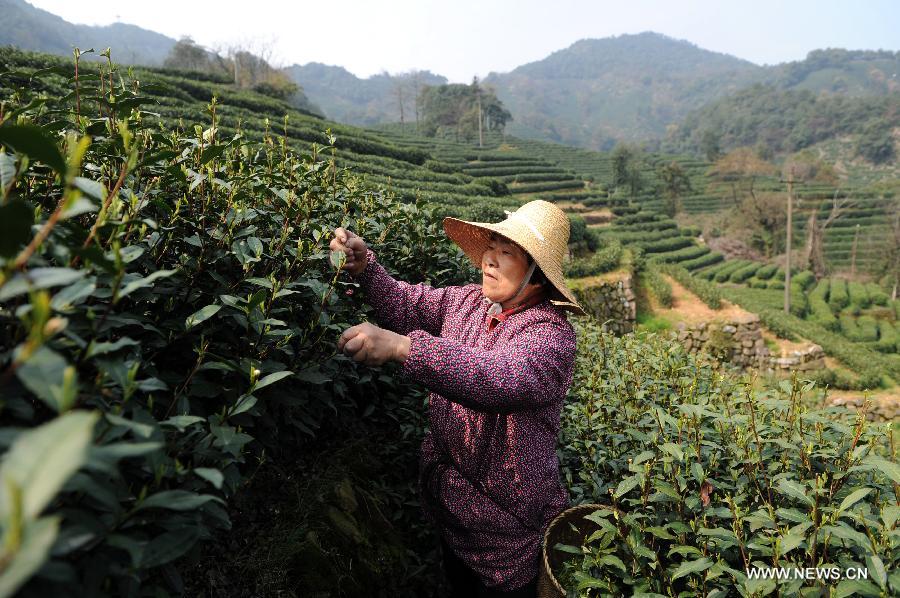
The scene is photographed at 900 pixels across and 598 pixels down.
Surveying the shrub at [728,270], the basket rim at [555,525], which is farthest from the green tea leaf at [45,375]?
the shrub at [728,270]

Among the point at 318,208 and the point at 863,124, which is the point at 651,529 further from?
the point at 863,124

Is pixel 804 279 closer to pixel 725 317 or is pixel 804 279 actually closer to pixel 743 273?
pixel 743 273

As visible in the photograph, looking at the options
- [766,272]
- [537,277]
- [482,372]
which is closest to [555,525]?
[482,372]

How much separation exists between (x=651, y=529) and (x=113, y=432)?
1572mm

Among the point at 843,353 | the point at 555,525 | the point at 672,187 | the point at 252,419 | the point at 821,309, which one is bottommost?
the point at 821,309

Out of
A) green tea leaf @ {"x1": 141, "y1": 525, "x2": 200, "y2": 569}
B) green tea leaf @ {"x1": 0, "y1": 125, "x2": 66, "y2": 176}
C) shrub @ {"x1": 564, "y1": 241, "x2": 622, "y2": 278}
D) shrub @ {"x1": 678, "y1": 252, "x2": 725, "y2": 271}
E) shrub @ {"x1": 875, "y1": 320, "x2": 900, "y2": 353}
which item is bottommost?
shrub @ {"x1": 875, "y1": 320, "x2": 900, "y2": 353}

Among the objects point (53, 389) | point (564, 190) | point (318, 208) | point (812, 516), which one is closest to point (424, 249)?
point (318, 208)

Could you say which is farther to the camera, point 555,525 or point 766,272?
point 766,272

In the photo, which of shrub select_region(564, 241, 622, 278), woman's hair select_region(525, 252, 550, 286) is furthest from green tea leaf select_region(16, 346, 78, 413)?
shrub select_region(564, 241, 622, 278)

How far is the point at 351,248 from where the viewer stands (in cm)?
196

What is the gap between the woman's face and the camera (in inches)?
74.1

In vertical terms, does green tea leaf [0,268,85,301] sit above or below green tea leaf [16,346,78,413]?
above

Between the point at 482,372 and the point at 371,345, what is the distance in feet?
1.12

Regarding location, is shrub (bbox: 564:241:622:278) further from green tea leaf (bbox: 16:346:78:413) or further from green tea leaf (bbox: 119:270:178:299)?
green tea leaf (bbox: 16:346:78:413)
